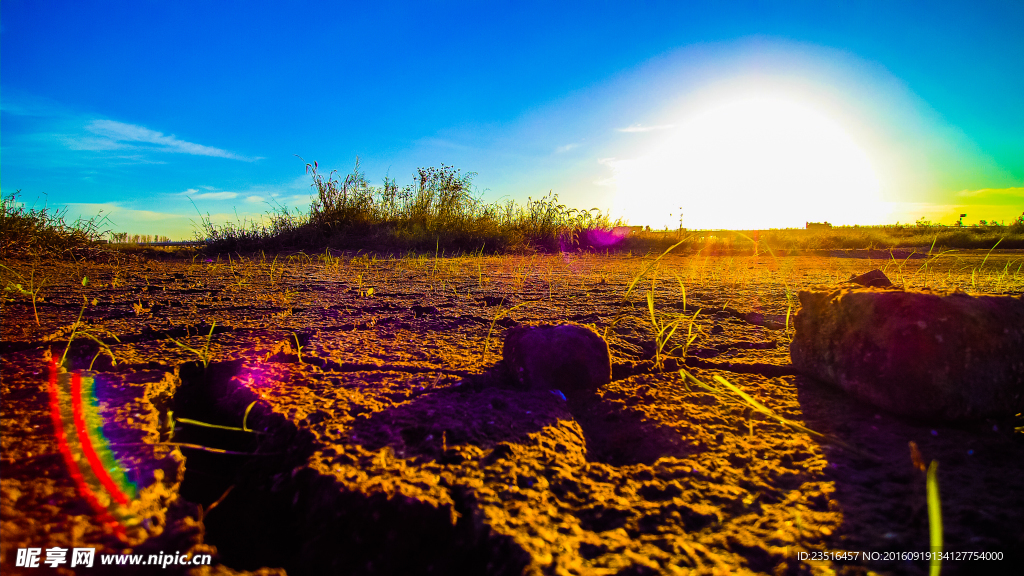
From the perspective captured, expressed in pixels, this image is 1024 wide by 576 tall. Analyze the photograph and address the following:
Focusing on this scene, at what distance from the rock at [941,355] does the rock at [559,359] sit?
22.2 inches

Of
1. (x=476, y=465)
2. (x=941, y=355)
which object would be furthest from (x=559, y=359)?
(x=941, y=355)

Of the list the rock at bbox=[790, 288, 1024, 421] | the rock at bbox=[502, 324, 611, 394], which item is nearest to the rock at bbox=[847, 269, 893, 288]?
the rock at bbox=[790, 288, 1024, 421]

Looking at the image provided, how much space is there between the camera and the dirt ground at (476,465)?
592 mm

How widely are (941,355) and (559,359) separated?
76 centimetres

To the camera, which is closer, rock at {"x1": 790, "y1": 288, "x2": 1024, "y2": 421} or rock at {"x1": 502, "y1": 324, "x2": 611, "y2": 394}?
rock at {"x1": 790, "y1": 288, "x2": 1024, "y2": 421}

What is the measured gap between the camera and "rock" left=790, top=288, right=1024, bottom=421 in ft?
2.89

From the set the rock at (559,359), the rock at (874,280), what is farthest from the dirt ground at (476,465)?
the rock at (874,280)

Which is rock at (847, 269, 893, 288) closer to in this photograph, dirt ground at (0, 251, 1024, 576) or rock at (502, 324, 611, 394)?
dirt ground at (0, 251, 1024, 576)

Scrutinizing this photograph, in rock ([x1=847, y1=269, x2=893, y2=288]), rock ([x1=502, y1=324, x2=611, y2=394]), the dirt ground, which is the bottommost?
the dirt ground

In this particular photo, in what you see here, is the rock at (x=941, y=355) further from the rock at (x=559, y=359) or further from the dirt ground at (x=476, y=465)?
the rock at (x=559, y=359)

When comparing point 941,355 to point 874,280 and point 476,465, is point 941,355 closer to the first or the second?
point 874,280

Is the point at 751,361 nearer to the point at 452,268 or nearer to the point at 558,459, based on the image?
the point at 558,459

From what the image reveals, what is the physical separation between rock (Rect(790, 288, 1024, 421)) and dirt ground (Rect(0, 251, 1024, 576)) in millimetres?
46

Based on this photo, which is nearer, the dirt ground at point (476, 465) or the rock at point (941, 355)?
the dirt ground at point (476, 465)
